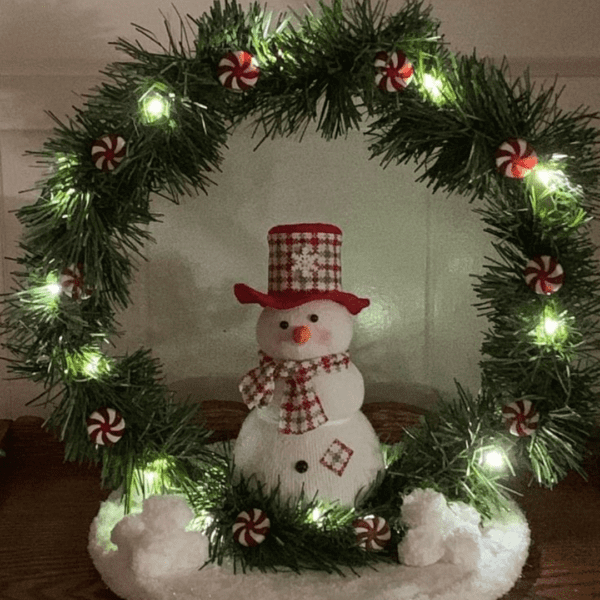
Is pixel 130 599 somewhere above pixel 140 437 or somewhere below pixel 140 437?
below

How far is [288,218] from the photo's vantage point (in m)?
1.02

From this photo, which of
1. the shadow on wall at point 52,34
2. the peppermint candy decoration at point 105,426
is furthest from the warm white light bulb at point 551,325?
the shadow on wall at point 52,34

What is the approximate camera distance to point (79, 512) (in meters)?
0.83

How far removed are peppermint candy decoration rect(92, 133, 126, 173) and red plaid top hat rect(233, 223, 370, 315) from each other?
0.59 feet

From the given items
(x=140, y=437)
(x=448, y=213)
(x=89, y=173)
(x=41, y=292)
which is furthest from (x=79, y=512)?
(x=448, y=213)

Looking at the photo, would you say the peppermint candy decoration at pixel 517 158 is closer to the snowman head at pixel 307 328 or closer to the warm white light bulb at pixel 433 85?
the warm white light bulb at pixel 433 85

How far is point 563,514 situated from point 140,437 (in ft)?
1.73

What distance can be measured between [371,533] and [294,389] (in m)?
0.17

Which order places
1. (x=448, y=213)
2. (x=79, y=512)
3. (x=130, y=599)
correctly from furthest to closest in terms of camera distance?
(x=448, y=213), (x=79, y=512), (x=130, y=599)

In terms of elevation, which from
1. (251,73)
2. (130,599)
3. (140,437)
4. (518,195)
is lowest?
(130,599)

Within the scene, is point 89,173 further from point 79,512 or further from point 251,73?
point 79,512

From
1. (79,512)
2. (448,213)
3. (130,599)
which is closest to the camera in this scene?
(130,599)

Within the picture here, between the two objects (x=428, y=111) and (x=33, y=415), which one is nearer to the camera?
(x=428, y=111)

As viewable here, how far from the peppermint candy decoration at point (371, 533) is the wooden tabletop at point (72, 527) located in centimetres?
13
